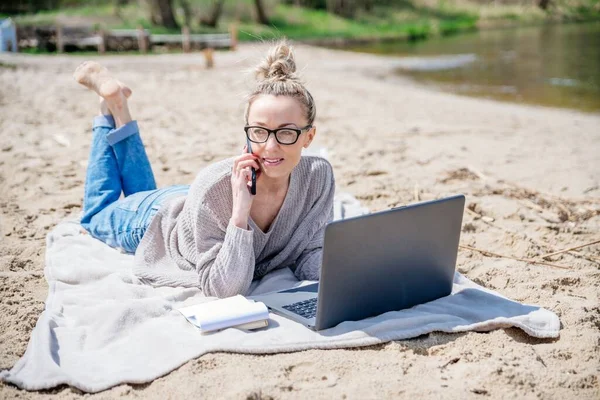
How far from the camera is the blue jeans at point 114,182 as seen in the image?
3.93 metres

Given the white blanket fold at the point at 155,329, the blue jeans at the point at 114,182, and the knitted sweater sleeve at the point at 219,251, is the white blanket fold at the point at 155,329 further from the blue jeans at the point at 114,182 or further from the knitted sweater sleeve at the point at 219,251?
the blue jeans at the point at 114,182

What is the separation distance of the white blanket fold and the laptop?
0.06m

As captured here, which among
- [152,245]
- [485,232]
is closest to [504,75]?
[485,232]

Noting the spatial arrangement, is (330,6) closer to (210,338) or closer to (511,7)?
(511,7)

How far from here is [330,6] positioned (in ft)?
123

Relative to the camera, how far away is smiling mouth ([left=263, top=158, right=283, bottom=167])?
10.0 feet

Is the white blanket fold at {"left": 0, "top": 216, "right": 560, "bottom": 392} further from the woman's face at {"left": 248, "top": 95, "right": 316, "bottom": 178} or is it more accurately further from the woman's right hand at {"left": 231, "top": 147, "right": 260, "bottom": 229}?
the woman's face at {"left": 248, "top": 95, "right": 316, "bottom": 178}

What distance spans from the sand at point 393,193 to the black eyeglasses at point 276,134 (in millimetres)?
250

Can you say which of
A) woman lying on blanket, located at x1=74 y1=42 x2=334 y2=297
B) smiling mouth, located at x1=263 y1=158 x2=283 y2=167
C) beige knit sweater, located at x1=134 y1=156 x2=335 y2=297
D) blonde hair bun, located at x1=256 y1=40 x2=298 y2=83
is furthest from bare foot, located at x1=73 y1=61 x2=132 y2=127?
smiling mouth, located at x1=263 y1=158 x2=283 y2=167

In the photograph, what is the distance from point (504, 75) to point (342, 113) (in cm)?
845

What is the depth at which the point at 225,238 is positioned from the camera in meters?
3.06

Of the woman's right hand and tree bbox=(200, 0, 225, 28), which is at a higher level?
tree bbox=(200, 0, 225, 28)

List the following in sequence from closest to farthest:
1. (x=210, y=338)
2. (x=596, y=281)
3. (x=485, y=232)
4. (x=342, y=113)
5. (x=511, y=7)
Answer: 1. (x=210, y=338)
2. (x=596, y=281)
3. (x=485, y=232)
4. (x=342, y=113)
5. (x=511, y=7)

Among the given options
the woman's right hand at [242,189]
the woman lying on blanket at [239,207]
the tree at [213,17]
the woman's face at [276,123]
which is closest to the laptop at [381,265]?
the woman lying on blanket at [239,207]
